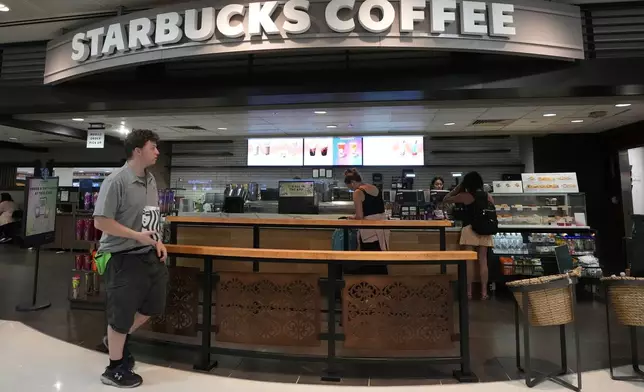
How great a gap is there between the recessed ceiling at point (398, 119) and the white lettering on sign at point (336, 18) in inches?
58.2

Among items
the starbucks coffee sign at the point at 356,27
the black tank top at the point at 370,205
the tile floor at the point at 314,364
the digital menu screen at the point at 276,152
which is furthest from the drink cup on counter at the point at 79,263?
the digital menu screen at the point at 276,152

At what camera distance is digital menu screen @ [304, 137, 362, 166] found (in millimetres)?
7738

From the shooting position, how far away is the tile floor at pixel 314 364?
265 cm

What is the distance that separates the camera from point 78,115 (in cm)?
613

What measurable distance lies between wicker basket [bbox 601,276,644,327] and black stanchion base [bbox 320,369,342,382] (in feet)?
7.19

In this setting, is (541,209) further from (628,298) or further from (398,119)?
(628,298)

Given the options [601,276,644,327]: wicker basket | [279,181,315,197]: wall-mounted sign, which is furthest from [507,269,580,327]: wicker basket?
[279,181,315,197]: wall-mounted sign

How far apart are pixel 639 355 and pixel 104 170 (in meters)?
13.2

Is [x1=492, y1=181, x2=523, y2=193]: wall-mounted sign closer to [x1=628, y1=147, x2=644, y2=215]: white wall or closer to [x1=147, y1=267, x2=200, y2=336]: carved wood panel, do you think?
[x1=628, y1=147, x2=644, y2=215]: white wall

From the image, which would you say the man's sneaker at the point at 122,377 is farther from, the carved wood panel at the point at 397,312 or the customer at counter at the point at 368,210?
the customer at counter at the point at 368,210

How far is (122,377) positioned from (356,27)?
12.1 feet

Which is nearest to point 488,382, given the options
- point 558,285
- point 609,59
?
point 558,285

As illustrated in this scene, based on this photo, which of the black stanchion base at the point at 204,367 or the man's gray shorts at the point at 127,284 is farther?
the black stanchion base at the point at 204,367

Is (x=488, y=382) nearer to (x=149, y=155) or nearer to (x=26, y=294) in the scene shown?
(x=149, y=155)
